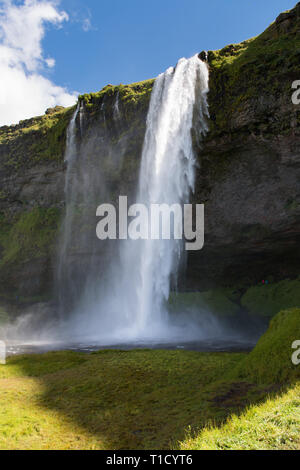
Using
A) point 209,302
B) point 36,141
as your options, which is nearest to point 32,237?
point 36,141

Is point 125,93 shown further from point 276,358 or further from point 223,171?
point 276,358

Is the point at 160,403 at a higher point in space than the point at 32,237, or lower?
lower

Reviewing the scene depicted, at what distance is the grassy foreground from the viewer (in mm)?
4719

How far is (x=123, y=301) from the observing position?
30766 mm

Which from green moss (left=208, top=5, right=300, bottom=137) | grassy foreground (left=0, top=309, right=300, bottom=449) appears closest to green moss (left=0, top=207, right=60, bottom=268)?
green moss (left=208, top=5, right=300, bottom=137)

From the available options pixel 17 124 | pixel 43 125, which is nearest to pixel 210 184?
pixel 43 125

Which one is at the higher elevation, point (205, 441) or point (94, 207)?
point (94, 207)

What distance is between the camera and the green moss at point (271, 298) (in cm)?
2683

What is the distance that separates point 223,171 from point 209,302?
1196 cm

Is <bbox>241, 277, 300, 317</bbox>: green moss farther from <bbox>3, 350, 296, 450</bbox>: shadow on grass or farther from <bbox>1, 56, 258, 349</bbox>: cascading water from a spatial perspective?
<bbox>3, 350, 296, 450</bbox>: shadow on grass

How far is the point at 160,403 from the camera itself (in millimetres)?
6828

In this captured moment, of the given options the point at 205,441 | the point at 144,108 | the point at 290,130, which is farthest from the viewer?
the point at 144,108

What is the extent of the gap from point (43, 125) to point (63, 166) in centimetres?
671
